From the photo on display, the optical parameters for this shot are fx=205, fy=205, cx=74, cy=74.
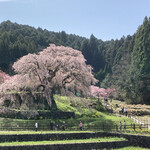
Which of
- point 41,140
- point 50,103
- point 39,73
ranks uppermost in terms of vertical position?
point 39,73

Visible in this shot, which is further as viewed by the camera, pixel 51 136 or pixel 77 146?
pixel 51 136

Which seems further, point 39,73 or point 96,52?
point 96,52

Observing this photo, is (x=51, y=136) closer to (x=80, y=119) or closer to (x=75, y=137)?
(x=75, y=137)

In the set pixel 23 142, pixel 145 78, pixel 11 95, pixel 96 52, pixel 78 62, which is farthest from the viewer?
pixel 96 52

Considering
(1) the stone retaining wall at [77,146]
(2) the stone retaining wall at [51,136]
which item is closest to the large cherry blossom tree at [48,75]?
(2) the stone retaining wall at [51,136]

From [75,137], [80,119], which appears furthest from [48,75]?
[75,137]

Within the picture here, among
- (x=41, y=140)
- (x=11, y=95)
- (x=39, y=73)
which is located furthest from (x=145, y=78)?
(x=41, y=140)

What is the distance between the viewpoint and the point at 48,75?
28.9 m

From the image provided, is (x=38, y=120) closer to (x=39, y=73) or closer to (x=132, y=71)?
(x=39, y=73)

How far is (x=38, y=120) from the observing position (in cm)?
2453

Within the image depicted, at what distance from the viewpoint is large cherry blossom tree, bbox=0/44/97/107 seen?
27922mm

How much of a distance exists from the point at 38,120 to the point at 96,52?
7720 cm

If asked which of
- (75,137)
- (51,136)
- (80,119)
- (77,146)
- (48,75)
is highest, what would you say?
(48,75)

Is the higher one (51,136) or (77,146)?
(51,136)
